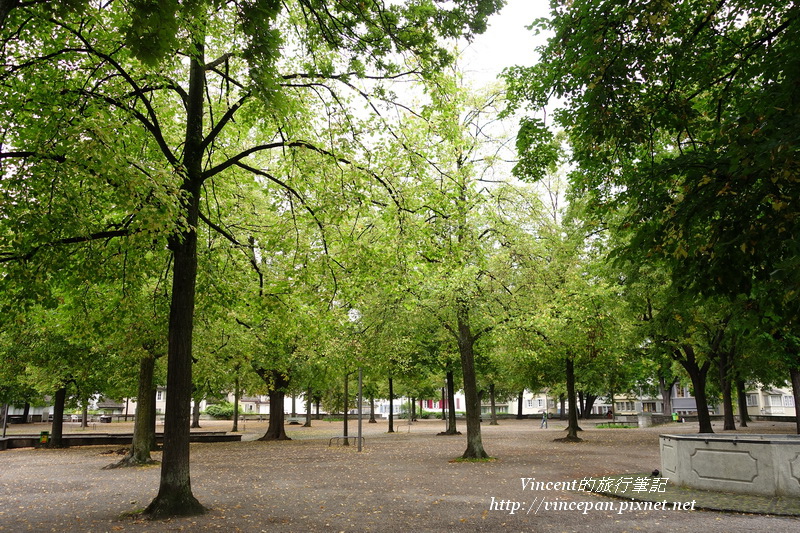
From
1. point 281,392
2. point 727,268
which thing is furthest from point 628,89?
point 281,392

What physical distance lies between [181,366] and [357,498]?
4.59 metres

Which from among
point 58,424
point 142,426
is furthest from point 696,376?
point 58,424

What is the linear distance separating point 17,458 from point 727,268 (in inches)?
1031

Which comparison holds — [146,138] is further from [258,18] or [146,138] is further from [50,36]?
[258,18]

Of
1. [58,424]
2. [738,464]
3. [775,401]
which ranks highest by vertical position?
[738,464]

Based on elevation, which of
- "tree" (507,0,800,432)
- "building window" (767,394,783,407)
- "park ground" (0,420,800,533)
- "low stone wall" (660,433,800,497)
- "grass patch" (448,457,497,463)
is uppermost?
"tree" (507,0,800,432)

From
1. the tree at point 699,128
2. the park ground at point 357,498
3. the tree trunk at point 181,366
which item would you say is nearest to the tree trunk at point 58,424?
the park ground at point 357,498

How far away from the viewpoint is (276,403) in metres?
33.1

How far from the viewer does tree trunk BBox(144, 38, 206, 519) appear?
30.8 ft

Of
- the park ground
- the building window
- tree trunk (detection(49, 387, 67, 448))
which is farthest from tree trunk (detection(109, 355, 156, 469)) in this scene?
the building window

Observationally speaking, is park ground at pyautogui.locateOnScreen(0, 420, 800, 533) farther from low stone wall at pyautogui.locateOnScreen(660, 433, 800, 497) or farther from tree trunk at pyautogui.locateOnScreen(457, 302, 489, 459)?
low stone wall at pyautogui.locateOnScreen(660, 433, 800, 497)

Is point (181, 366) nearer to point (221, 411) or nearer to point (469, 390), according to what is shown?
point (469, 390)

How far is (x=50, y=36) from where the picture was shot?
31.0 ft

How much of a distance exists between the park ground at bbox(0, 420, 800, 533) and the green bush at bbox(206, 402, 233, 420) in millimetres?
53193
